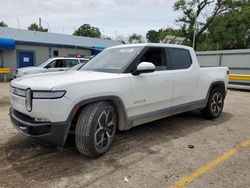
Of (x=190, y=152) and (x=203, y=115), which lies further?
(x=203, y=115)

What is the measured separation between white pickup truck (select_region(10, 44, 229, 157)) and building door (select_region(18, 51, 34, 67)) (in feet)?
54.6

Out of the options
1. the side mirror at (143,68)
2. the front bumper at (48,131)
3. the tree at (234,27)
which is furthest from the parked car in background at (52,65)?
the tree at (234,27)

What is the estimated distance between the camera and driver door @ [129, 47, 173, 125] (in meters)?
4.00

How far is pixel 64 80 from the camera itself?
3.29 m

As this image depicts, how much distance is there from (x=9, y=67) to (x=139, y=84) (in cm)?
1757

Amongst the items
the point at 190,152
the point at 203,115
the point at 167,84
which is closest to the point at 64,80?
the point at 167,84

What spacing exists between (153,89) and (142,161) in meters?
1.35

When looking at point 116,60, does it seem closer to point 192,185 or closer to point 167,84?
point 167,84

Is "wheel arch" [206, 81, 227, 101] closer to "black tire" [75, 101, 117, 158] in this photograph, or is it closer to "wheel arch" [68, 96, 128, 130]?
"wheel arch" [68, 96, 128, 130]

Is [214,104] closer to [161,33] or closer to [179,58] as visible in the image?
[179,58]

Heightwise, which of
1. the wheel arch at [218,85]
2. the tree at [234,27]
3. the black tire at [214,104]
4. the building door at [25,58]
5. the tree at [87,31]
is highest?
the tree at [87,31]

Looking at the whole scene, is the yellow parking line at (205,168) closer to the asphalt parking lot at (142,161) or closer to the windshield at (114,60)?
the asphalt parking lot at (142,161)

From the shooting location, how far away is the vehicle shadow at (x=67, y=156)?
3160 mm

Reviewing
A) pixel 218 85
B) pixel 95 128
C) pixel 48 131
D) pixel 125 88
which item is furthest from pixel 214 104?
pixel 48 131
